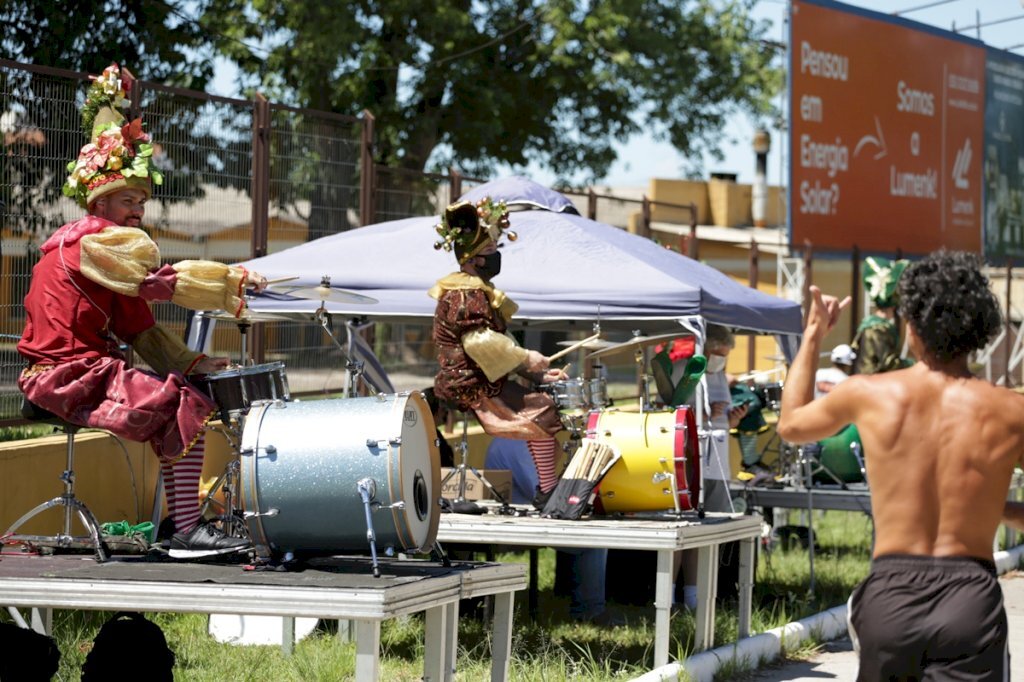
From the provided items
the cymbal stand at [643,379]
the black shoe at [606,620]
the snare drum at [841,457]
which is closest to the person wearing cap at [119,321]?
the cymbal stand at [643,379]

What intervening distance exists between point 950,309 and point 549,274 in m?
5.45

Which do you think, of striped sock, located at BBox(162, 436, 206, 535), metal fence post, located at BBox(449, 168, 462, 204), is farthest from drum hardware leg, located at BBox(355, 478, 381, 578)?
metal fence post, located at BBox(449, 168, 462, 204)

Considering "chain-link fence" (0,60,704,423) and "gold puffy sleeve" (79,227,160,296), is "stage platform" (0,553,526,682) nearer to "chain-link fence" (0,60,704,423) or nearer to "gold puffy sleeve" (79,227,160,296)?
"gold puffy sleeve" (79,227,160,296)

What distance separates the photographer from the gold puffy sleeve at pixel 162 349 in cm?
654

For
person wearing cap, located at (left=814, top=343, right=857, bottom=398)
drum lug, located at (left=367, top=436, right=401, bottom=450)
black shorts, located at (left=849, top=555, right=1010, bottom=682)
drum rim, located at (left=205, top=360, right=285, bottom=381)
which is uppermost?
drum rim, located at (left=205, top=360, right=285, bottom=381)

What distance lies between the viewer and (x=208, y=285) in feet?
20.5

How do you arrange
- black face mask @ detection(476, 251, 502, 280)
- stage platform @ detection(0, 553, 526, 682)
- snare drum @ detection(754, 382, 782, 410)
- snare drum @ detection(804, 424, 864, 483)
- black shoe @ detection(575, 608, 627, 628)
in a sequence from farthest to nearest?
snare drum @ detection(754, 382, 782, 410), snare drum @ detection(804, 424, 864, 483), black shoe @ detection(575, 608, 627, 628), black face mask @ detection(476, 251, 502, 280), stage platform @ detection(0, 553, 526, 682)

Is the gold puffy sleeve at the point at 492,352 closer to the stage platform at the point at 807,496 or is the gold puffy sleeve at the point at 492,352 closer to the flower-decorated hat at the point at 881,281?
the stage platform at the point at 807,496

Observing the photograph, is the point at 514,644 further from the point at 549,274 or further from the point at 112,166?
the point at 112,166

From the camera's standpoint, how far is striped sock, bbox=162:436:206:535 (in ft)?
20.7

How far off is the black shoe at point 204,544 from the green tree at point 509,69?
1840 centimetres

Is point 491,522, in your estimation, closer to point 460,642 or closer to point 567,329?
point 460,642

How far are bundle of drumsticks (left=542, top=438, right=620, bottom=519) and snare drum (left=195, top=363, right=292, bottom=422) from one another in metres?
2.21

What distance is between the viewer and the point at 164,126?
9719 mm
